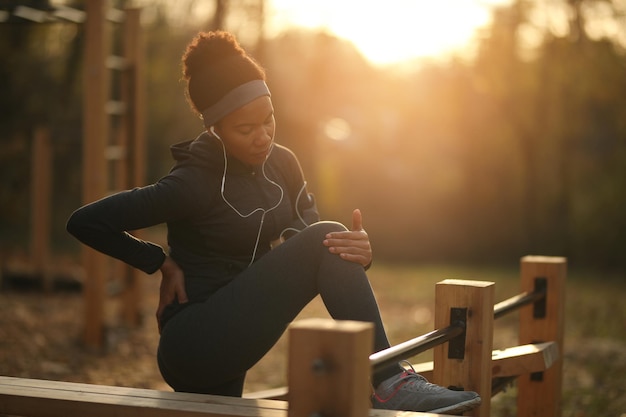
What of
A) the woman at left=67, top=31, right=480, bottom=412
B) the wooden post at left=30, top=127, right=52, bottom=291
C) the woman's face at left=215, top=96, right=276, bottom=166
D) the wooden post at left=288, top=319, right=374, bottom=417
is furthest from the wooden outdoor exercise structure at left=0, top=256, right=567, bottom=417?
the wooden post at left=30, top=127, right=52, bottom=291

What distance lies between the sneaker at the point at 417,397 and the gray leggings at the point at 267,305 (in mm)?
48

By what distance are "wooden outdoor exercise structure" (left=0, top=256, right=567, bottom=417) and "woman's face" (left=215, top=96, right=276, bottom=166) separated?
791 millimetres

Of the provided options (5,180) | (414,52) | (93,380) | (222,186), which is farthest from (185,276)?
(414,52)

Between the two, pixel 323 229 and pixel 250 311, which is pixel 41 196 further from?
pixel 323 229

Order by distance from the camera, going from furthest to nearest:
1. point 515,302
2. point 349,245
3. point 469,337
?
point 515,302 → point 469,337 → point 349,245

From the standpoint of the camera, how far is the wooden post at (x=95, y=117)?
23.7 feet

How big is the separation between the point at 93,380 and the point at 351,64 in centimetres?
1992

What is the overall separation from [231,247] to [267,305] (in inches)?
14.6

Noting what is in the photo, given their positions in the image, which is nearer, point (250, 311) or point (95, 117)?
point (250, 311)

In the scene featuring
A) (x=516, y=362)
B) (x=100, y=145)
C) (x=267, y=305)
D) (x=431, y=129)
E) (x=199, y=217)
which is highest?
(x=431, y=129)

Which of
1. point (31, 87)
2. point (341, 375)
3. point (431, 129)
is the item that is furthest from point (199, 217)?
point (431, 129)

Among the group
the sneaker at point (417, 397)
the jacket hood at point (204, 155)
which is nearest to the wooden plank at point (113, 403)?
the sneaker at point (417, 397)

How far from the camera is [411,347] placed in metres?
2.51

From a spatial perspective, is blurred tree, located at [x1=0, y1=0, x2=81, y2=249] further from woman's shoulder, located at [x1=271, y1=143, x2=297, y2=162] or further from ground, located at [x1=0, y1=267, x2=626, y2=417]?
woman's shoulder, located at [x1=271, y1=143, x2=297, y2=162]
